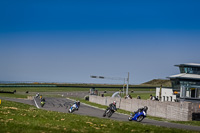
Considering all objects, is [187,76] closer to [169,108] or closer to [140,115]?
[169,108]

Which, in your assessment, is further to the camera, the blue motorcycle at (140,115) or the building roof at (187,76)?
the building roof at (187,76)

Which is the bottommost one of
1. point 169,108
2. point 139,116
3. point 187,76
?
point 139,116

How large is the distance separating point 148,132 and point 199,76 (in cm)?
4788

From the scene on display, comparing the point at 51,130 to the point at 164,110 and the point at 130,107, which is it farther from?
the point at 130,107

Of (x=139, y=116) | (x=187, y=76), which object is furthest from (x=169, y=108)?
(x=187, y=76)

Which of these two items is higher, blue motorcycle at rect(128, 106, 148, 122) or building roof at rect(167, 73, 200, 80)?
building roof at rect(167, 73, 200, 80)

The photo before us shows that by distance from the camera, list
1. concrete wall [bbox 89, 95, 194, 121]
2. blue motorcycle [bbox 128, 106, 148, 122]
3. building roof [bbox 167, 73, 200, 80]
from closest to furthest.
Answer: blue motorcycle [bbox 128, 106, 148, 122], concrete wall [bbox 89, 95, 194, 121], building roof [bbox 167, 73, 200, 80]

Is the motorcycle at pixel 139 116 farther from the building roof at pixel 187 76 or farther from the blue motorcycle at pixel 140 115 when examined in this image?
the building roof at pixel 187 76

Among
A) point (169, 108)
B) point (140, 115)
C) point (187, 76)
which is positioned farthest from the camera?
point (187, 76)

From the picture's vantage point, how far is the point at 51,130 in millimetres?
16125

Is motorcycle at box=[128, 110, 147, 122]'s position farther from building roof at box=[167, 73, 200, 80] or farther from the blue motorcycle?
building roof at box=[167, 73, 200, 80]

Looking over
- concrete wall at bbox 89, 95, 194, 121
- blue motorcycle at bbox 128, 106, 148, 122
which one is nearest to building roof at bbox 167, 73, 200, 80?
concrete wall at bbox 89, 95, 194, 121

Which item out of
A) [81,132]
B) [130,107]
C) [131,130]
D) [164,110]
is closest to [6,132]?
[81,132]

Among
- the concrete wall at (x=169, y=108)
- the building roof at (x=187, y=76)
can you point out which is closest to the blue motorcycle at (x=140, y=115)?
the concrete wall at (x=169, y=108)
